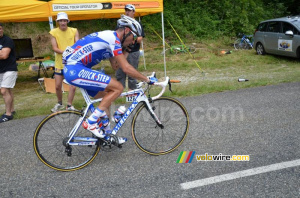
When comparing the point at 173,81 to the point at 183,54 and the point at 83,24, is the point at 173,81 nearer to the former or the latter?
the point at 183,54

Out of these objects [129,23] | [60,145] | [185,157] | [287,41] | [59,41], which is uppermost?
[129,23]

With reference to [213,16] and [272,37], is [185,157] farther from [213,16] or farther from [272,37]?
[213,16]

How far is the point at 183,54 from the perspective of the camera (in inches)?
606

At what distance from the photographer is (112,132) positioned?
388 centimetres

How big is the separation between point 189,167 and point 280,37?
11157 mm

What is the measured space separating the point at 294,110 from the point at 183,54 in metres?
10.0

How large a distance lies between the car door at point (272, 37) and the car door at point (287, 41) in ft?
0.93

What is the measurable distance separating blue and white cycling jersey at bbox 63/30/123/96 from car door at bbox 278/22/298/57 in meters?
10.8

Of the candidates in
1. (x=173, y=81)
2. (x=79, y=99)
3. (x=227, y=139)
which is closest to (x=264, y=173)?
→ (x=227, y=139)

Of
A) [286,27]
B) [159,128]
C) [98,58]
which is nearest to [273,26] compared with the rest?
[286,27]

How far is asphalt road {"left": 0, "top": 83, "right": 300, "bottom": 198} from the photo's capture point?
3.21 meters

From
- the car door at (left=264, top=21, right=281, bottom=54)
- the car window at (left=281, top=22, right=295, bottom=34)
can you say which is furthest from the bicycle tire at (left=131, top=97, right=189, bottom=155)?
the car door at (left=264, top=21, right=281, bottom=54)

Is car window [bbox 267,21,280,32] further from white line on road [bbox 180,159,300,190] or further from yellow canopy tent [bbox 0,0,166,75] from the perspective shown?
white line on road [bbox 180,159,300,190]

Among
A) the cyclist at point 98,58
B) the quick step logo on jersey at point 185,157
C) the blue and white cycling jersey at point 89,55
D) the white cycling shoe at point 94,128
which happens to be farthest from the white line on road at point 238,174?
the blue and white cycling jersey at point 89,55
